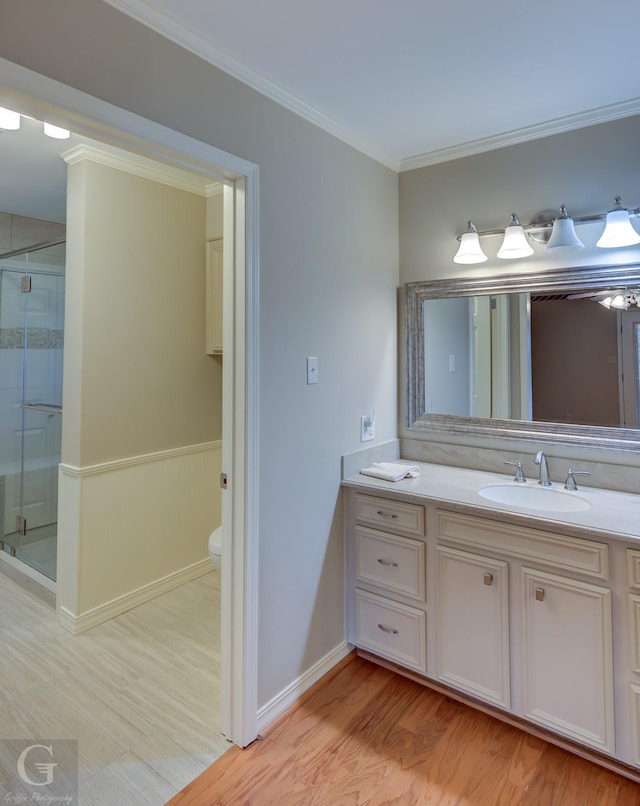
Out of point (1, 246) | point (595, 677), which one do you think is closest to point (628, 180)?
point (595, 677)

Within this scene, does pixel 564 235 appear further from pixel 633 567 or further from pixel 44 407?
pixel 44 407

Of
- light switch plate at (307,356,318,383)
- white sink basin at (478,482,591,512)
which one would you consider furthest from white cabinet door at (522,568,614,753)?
light switch plate at (307,356,318,383)

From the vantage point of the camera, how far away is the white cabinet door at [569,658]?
1533mm

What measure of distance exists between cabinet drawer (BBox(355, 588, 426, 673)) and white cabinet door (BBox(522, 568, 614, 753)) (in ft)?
1.38

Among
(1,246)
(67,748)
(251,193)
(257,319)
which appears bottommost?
(67,748)

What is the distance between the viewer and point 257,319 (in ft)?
5.49

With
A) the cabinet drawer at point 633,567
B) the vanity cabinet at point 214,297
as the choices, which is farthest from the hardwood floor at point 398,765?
the vanity cabinet at point 214,297

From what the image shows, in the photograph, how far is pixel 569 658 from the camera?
1.59 m

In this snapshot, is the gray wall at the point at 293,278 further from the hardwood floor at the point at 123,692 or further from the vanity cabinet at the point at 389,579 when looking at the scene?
the hardwood floor at the point at 123,692

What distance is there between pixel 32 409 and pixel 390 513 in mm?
2389

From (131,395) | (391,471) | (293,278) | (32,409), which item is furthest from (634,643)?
(32,409)

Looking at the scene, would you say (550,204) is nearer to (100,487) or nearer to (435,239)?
(435,239)

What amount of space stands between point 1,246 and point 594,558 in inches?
151
